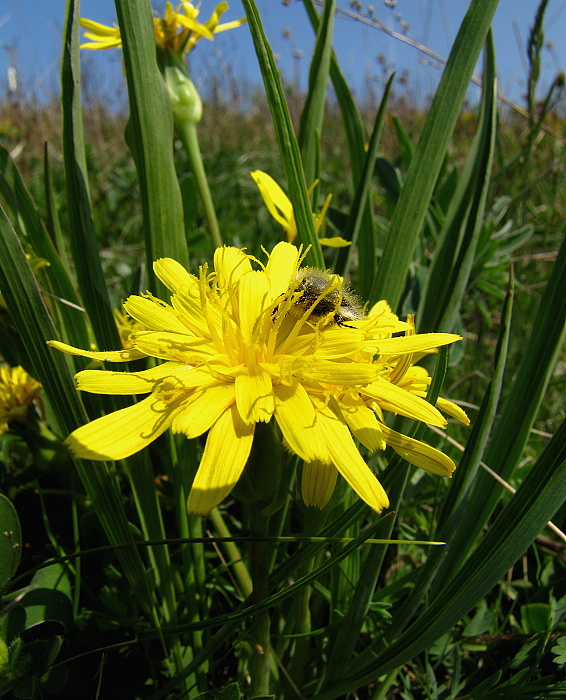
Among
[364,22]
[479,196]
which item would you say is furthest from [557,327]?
[364,22]

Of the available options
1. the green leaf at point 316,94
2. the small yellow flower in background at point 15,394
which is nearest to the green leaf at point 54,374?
the small yellow flower in background at point 15,394

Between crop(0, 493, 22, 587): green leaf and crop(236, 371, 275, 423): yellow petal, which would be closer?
crop(236, 371, 275, 423): yellow petal

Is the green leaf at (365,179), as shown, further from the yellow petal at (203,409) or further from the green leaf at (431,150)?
the yellow petal at (203,409)

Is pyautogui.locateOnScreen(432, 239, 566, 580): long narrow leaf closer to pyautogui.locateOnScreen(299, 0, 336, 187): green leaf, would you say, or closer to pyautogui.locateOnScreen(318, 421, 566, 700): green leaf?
pyautogui.locateOnScreen(318, 421, 566, 700): green leaf

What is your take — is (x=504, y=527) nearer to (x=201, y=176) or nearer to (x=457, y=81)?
(x=457, y=81)

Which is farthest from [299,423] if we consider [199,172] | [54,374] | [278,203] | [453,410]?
[199,172]

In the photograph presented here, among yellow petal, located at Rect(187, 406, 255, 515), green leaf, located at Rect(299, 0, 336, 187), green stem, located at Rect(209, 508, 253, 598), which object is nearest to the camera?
yellow petal, located at Rect(187, 406, 255, 515)

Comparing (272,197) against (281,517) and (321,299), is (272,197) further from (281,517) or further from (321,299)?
(281,517)

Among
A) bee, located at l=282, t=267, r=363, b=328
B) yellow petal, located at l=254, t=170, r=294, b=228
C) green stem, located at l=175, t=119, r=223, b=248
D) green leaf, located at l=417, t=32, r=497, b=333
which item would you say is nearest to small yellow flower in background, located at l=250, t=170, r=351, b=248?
yellow petal, located at l=254, t=170, r=294, b=228
